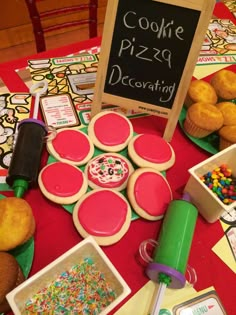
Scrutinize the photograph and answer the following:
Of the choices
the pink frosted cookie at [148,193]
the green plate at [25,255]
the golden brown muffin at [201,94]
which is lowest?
the green plate at [25,255]

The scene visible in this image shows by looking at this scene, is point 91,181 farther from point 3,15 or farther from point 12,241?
point 3,15

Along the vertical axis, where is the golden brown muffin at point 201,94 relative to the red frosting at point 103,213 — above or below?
above

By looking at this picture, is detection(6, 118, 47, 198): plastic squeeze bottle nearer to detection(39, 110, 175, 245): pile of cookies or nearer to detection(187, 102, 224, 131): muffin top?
detection(39, 110, 175, 245): pile of cookies

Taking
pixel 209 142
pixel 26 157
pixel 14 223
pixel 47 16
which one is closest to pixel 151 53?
pixel 209 142

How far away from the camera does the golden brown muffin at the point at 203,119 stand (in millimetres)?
1020

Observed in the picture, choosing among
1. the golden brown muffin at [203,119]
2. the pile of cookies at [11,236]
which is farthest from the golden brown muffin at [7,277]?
the golden brown muffin at [203,119]

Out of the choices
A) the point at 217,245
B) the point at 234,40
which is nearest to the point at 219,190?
the point at 217,245

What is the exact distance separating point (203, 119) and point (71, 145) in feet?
1.47

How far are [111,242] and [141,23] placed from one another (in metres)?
0.63

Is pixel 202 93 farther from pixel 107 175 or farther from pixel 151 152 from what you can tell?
pixel 107 175

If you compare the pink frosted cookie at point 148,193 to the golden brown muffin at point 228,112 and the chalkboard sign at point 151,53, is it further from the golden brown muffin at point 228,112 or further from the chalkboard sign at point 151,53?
the golden brown muffin at point 228,112

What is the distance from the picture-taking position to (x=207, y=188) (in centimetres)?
84

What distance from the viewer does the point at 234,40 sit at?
4.99ft

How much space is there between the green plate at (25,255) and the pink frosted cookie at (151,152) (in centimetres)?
40
